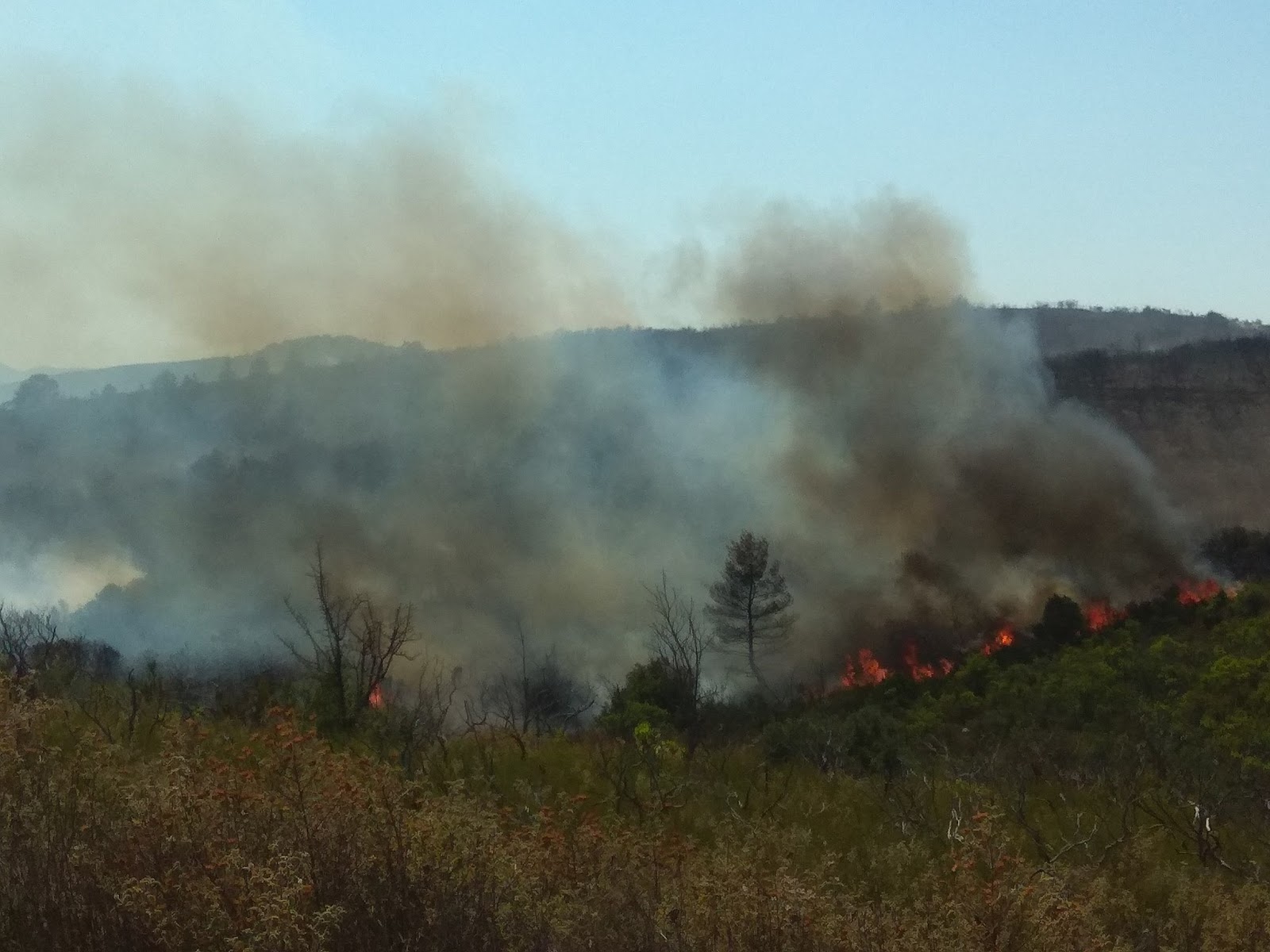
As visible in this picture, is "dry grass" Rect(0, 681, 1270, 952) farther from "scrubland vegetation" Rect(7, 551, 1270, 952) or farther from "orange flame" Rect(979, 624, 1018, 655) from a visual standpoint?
"orange flame" Rect(979, 624, 1018, 655)

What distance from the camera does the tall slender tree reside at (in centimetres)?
8869

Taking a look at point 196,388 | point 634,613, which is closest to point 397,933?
point 634,613

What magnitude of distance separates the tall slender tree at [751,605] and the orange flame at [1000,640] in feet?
48.6

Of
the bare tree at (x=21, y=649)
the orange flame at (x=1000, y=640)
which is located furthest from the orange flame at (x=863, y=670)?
the bare tree at (x=21, y=649)

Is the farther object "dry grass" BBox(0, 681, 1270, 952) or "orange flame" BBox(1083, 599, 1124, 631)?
"orange flame" BBox(1083, 599, 1124, 631)

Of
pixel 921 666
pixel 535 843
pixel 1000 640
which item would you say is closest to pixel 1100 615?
pixel 1000 640

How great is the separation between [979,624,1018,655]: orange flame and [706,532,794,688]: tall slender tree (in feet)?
48.6

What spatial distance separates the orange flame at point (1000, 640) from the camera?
78.4 metres

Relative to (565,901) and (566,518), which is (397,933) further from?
(566,518)

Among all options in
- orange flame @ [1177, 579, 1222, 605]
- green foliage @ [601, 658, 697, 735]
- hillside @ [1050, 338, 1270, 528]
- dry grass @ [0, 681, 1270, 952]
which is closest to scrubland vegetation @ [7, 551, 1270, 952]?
dry grass @ [0, 681, 1270, 952]

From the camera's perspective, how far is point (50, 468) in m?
105

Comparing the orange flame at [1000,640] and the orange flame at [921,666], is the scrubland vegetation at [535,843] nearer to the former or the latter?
the orange flame at [921,666]

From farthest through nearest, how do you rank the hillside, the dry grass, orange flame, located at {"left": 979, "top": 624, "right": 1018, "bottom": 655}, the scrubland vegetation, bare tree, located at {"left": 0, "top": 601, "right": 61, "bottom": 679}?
1. the hillside
2. orange flame, located at {"left": 979, "top": 624, "right": 1018, "bottom": 655}
3. bare tree, located at {"left": 0, "top": 601, "right": 61, "bottom": 679}
4. the scrubland vegetation
5. the dry grass

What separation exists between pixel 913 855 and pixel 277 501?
9094 cm
